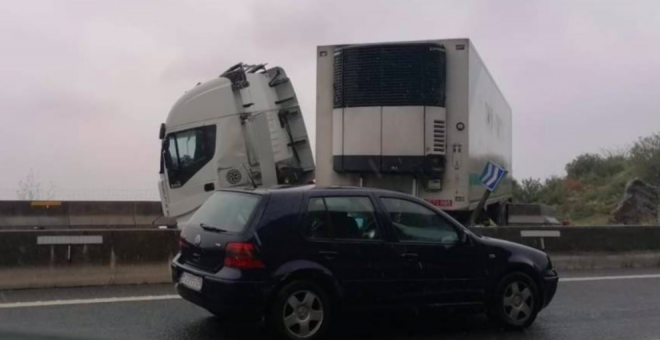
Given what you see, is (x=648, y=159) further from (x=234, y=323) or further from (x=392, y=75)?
(x=234, y=323)

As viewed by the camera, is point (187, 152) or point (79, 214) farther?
point (79, 214)

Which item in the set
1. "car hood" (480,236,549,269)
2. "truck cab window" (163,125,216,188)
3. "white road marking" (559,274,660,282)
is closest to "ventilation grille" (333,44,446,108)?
"truck cab window" (163,125,216,188)

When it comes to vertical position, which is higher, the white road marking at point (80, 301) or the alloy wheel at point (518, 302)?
the alloy wheel at point (518, 302)

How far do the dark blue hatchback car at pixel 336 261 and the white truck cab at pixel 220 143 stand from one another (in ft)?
19.9

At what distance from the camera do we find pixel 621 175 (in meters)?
33.8

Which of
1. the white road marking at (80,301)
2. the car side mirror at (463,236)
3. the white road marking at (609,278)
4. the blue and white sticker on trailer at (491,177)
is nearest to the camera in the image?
the car side mirror at (463,236)

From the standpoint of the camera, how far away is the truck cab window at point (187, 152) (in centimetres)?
1370

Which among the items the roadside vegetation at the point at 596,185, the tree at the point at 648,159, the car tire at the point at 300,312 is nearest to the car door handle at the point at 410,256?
the car tire at the point at 300,312

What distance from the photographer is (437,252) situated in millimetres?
7344

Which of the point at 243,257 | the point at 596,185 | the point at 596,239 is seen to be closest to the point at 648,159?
the point at 596,185

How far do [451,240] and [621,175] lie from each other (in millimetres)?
28931

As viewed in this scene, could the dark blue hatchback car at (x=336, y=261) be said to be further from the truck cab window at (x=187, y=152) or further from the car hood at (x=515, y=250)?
the truck cab window at (x=187, y=152)

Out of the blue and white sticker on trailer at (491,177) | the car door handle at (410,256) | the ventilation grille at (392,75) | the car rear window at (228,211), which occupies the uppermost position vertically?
the ventilation grille at (392,75)

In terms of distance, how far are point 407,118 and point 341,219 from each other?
14.8 feet
